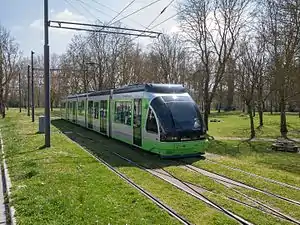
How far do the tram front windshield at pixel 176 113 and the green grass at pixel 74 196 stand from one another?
127 inches

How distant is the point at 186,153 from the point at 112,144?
612cm

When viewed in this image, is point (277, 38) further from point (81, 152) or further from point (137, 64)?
point (137, 64)

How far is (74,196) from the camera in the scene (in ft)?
27.6

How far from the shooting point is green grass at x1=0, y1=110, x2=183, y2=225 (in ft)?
23.0

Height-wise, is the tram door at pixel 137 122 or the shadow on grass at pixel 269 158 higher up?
the tram door at pixel 137 122

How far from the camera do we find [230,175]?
11414 millimetres

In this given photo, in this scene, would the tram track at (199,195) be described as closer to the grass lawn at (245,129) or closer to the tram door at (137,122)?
the tram door at (137,122)

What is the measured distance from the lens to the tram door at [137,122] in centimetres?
1642

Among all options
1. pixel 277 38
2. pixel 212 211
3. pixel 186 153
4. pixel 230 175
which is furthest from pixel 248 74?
pixel 212 211

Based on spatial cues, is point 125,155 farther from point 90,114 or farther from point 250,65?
point 250,65

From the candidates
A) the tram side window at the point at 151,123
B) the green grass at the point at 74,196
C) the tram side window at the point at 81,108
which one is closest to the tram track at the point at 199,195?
the green grass at the point at 74,196

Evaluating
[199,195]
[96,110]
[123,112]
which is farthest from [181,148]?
[96,110]

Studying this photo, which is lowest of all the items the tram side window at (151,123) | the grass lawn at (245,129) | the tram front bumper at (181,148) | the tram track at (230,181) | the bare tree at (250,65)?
the grass lawn at (245,129)

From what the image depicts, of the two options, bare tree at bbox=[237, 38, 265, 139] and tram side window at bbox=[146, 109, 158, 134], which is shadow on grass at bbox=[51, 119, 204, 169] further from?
bare tree at bbox=[237, 38, 265, 139]
